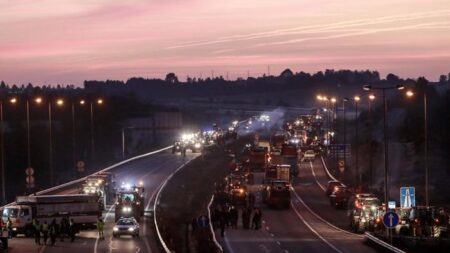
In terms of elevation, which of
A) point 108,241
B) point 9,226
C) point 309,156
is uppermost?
point 309,156

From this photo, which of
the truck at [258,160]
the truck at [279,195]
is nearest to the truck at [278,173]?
the truck at [279,195]

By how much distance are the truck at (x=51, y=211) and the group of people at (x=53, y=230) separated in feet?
3.35

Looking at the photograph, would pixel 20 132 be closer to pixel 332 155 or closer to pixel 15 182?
pixel 15 182

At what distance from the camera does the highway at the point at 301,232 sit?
48.9 metres

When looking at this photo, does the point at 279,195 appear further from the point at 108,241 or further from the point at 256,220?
the point at 108,241

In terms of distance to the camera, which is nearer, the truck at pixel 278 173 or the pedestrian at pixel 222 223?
the pedestrian at pixel 222 223

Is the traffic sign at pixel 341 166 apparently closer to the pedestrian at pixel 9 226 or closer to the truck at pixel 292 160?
the truck at pixel 292 160

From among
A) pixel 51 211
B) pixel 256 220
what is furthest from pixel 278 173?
pixel 51 211

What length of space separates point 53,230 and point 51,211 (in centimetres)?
636

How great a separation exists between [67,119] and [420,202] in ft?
287

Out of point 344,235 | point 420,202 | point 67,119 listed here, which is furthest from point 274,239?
point 67,119

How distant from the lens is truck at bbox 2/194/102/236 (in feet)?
189

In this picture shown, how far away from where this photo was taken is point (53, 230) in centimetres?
5322

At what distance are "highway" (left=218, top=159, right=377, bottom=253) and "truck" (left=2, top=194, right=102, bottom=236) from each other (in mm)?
7602
